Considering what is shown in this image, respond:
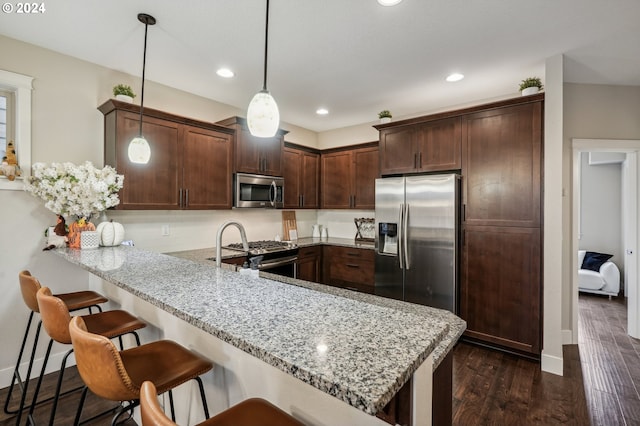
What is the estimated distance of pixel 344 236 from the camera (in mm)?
4988

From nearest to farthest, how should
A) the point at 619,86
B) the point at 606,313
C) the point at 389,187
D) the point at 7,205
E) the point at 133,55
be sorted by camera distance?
1. the point at 7,205
2. the point at 133,55
3. the point at 619,86
4. the point at 389,187
5. the point at 606,313

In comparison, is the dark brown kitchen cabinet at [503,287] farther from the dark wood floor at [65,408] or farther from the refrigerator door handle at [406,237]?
the dark wood floor at [65,408]

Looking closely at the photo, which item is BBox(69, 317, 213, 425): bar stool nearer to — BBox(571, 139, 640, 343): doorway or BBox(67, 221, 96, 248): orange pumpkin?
BBox(67, 221, 96, 248): orange pumpkin

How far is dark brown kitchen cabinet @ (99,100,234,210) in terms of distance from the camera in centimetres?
275

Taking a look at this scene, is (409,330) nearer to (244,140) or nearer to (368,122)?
(244,140)

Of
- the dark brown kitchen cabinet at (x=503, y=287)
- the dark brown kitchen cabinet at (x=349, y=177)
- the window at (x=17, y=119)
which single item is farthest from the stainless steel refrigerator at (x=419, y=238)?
the window at (x=17, y=119)

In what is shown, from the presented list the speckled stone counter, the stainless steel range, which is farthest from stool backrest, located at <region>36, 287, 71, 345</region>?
the stainless steel range

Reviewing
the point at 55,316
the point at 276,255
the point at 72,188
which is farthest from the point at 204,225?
the point at 55,316

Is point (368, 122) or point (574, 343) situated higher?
point (368, 122)

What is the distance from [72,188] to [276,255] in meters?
2.01

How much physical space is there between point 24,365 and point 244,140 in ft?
9.40

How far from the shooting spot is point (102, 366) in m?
1.01

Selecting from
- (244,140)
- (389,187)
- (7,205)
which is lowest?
(7,205)

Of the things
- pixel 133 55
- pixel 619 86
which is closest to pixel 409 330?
pixel 133 55
